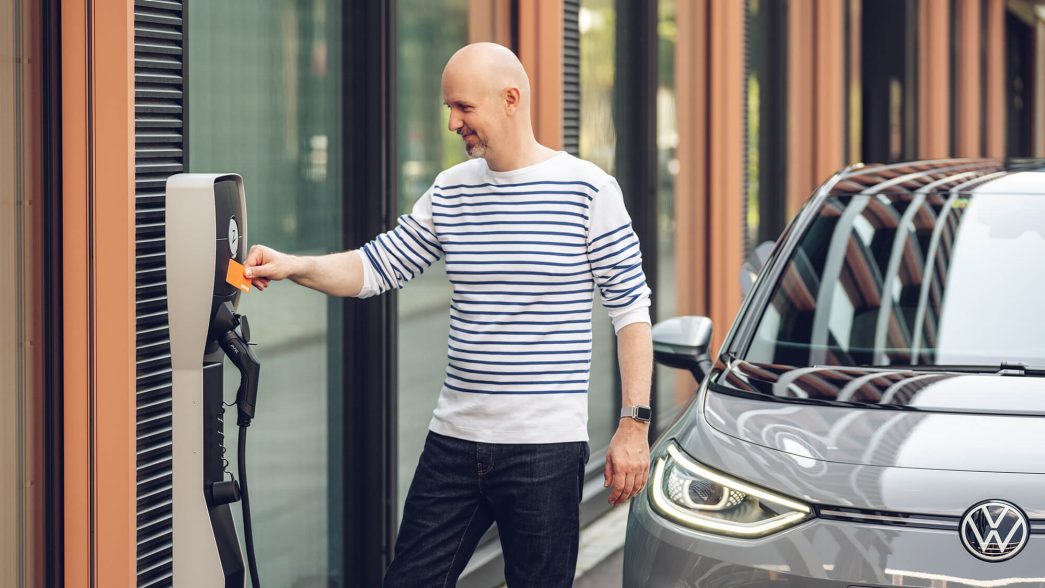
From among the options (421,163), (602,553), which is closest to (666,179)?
(602,553)

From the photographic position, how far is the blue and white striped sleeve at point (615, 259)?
3084mm

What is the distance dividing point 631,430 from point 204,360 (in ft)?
2.99

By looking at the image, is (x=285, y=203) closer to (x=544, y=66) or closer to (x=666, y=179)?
(x=544, y=66)

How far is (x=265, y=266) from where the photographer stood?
9.37 ft

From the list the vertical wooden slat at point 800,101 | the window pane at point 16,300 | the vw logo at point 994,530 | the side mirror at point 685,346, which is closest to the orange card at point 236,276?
the window pane at point 16,300

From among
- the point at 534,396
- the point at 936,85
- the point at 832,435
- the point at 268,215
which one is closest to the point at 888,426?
the point at 832,435

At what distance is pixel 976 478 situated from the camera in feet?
10.2

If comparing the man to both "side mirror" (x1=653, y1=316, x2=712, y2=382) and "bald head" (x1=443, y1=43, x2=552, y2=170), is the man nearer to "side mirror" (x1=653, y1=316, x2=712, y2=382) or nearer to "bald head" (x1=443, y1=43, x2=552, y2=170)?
"bald head" (x1=443, y1=43, x2=552, y2=170)

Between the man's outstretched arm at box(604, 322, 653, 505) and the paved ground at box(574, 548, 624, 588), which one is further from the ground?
the man's outstretched arm at box(604, 322, 653, 505)

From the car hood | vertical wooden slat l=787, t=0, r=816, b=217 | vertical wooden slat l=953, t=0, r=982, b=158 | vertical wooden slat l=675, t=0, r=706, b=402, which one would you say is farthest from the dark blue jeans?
vertical wooden slat l=953, t=0, r=982, b=158

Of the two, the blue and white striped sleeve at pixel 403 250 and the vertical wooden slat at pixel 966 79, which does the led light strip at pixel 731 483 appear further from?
the vertical wooden slat at pixel 966 79

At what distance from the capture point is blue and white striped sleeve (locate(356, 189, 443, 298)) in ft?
10.8

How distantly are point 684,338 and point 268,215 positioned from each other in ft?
3.95

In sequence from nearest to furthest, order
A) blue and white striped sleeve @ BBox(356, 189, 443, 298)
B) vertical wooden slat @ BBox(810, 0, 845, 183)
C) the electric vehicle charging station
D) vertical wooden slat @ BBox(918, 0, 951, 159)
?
the electric vehicle charging station
blue and white striped sleeve @ BBox(356, 189, 443, 298)
vertical wooden slat @ BBox(810, 0, 845, 183)
vertical wooden slat @ BBox(918, 0, 951, 159)
